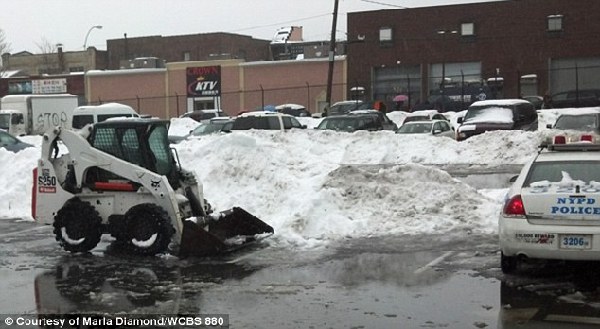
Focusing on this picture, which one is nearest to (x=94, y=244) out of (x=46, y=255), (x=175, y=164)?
(x=46, y=255)

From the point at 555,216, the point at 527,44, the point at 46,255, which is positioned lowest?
the point at 46,255

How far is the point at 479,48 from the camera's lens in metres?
52.8

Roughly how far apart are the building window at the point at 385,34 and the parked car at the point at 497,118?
2594 cm

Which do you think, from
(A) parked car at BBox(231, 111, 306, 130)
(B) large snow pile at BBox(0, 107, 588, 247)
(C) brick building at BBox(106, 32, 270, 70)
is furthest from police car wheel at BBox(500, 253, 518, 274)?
(C) brick building at BBox(106, 32, 270, 70)

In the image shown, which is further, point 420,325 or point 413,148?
point 413,148

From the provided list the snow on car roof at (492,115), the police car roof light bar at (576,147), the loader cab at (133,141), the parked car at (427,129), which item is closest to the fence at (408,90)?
the parked car at (427,129)

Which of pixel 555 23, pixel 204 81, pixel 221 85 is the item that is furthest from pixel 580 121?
pixel 204 81

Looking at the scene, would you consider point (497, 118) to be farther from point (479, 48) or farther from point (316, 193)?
point (479, 48)

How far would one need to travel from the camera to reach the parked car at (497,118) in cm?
2811

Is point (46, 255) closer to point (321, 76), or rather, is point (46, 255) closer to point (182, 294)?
point (182, 294)

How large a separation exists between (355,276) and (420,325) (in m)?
2.30

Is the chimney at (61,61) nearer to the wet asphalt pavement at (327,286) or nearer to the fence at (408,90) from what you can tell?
the fence at (408,90)

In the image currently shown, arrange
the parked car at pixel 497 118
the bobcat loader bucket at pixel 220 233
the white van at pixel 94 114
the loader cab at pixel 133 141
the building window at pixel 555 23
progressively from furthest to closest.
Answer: the building window at pixel 555 23 → the white van at pixel 94 114 → the parked car at pixel 497 118 → the loader cab at pixel 133 141 → the bobcat loader bucket at pixel 220 233

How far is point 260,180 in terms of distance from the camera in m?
14.7
